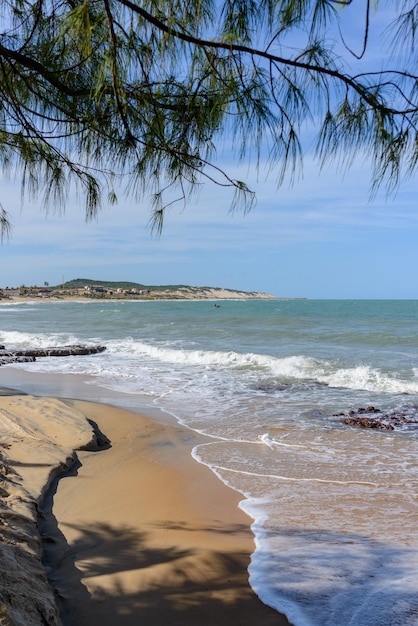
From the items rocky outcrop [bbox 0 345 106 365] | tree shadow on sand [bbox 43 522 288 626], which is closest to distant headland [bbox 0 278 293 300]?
rocky outcrop [bbox 0 345 106 365]

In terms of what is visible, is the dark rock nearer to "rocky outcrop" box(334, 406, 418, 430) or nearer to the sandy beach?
"rocky outcrop" box(334, 406, 418, 430)

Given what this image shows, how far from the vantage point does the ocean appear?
304 cm

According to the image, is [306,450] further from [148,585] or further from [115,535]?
[148,585]

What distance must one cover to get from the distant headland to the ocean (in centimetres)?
7723

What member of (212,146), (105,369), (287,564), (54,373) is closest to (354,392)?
(105,369)

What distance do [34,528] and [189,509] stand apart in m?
1.37

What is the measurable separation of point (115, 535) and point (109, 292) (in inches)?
3976

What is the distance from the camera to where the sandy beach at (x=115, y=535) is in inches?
106

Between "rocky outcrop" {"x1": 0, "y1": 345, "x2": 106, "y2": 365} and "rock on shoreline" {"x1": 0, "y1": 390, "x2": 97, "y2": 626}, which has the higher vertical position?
"rock on shoreline" {"x1": 0, "y1": 390, "x2": 97, "y2": 626}

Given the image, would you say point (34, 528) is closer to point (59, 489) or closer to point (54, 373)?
point (59, 489)

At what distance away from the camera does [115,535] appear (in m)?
3.67

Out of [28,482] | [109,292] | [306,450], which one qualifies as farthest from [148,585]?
[109,292]

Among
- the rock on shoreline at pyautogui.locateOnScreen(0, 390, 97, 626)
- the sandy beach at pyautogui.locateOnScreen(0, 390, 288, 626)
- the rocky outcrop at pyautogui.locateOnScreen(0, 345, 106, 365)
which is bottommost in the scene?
the rocky outcrop at pyautogui.locateOnScreen(0, 345, 106, 365)

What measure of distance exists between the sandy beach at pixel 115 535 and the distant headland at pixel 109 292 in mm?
83972
